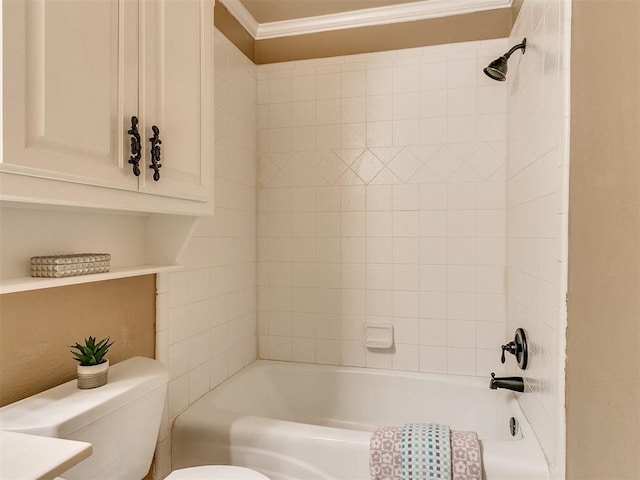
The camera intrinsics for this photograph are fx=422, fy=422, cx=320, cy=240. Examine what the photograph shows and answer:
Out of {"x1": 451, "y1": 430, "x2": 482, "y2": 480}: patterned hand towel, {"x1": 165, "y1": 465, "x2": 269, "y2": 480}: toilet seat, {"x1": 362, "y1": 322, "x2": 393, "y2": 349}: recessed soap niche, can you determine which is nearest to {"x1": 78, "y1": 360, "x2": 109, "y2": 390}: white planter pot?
{"x1": 165, "y1": 465, "x2": 269, "y2": 480}: toilet seat

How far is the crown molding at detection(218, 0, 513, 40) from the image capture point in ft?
6.88

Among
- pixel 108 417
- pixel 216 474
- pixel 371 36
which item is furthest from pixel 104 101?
pixel 371 36

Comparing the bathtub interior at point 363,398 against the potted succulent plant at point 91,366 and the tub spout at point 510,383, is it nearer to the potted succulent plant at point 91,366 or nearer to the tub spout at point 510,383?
the tub spout at point 510,383

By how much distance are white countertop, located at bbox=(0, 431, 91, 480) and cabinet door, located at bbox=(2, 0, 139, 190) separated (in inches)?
19.8

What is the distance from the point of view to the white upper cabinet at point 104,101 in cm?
78

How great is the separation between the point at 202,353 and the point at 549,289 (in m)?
1.39

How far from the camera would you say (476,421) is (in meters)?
2.02

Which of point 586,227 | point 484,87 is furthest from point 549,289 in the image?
point 484,87

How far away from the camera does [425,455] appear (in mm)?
1349

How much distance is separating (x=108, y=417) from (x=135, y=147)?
0.67 m

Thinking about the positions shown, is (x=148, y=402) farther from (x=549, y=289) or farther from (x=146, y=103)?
(x=549, y=289)

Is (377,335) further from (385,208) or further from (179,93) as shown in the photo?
(179,93)

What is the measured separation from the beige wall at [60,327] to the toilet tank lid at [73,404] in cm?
5

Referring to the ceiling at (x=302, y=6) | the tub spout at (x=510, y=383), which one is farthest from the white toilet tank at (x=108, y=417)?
the ceiling at (x=302, y=6)
